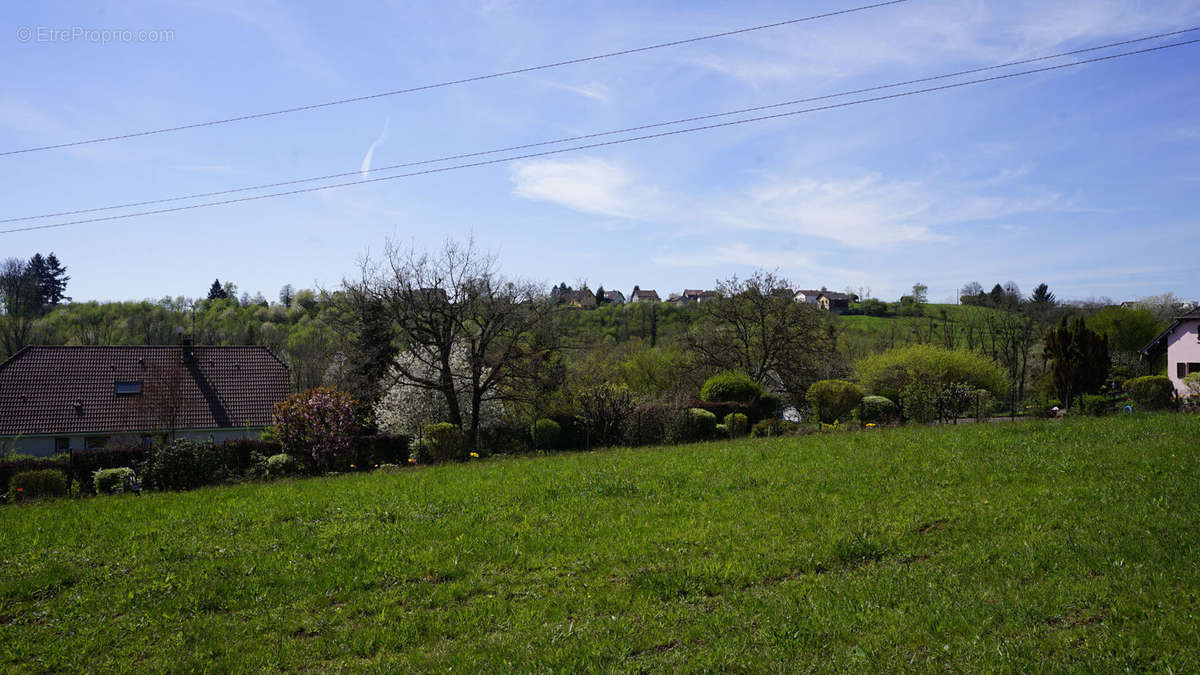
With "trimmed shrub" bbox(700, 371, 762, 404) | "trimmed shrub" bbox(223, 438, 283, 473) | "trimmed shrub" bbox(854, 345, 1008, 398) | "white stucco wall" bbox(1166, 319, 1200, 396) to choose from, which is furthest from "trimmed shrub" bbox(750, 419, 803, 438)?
"white stucco wall" bbox(1166, 319, 1200, 396)

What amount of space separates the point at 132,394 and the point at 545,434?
25280mm

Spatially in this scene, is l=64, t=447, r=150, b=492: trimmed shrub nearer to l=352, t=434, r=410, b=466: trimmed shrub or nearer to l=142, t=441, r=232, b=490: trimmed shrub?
l=142, t=441, r=232, b=490: trimmed shrub

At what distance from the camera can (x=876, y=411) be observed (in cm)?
2450

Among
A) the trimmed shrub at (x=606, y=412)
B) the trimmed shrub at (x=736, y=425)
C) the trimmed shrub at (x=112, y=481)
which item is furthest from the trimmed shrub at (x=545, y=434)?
the trimmed shrub at (x=112, y=481)

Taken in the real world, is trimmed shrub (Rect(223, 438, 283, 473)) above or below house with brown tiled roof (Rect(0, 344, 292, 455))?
below

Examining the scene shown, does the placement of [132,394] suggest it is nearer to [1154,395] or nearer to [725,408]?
[725,408]

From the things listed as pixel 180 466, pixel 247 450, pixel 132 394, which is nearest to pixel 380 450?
pixel 247 450

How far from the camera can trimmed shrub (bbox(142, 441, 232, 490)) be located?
15.4 m

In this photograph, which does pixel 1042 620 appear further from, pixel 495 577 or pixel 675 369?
pixel 675 369

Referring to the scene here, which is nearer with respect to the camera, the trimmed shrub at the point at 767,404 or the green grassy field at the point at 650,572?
the green grassy field at the point at 650,572

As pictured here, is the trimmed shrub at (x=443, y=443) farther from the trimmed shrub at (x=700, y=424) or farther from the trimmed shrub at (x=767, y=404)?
the trimmed shrub at (x=767, y=404)

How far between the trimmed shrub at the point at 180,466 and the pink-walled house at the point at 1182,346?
4936cm

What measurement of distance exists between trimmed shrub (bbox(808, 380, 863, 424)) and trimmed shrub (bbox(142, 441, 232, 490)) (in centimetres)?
1937

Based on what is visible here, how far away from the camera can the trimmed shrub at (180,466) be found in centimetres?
1542
